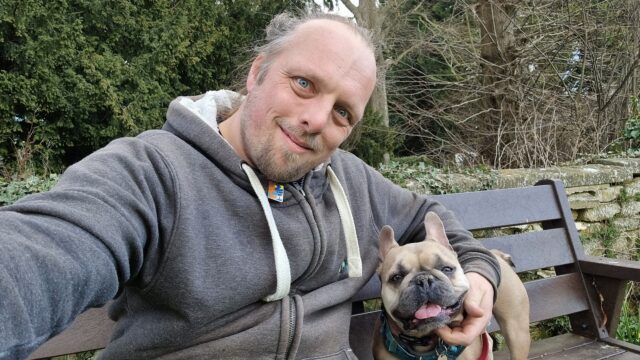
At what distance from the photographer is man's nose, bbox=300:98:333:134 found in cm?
156

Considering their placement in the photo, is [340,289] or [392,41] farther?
[392,41]

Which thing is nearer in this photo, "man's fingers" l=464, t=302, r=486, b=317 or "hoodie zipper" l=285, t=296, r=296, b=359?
"hoodie zipper" l=285, t=296, r=296, b=359

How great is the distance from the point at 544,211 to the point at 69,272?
8.26 ft

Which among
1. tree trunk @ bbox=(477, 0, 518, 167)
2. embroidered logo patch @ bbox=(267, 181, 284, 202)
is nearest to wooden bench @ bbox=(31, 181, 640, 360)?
embroidered logo patch @ bbox=(267, 181, 284, 202)

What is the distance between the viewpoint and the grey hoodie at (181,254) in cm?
90

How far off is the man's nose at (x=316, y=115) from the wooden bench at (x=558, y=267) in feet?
3.65

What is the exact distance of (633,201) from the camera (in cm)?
435

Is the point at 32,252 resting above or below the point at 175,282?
above

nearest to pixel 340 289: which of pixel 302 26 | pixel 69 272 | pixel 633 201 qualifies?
pixel 302 26

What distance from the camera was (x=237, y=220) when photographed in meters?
1.49

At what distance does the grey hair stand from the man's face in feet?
0.08

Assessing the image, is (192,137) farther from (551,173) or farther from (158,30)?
(158,30)

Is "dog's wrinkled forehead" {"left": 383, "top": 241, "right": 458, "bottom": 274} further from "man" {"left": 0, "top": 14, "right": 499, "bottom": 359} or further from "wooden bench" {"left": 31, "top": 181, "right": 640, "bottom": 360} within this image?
"wooden bench" {"left": 31, "top": 181, "right": 640, "bottom": 360}

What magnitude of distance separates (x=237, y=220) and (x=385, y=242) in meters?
0.78
